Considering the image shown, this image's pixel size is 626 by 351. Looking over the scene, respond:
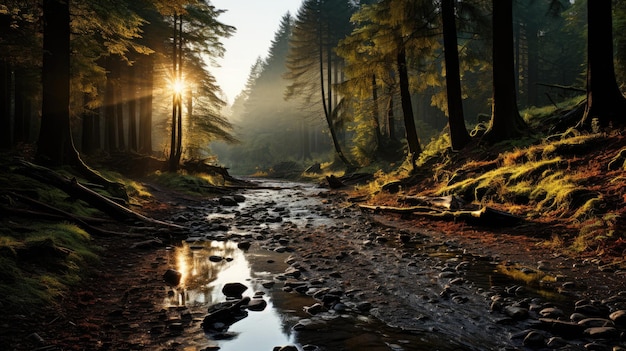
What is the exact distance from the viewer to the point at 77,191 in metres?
8.20

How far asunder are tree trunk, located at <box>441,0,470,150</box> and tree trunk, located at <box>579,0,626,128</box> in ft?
15.9

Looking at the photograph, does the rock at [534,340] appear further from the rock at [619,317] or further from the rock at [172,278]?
the rock at [172,278]

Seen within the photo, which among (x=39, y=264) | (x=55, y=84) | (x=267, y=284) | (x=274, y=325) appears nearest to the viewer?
(x=274, y=325)

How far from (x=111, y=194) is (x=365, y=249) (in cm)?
750

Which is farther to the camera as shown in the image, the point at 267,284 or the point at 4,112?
the point at 4,112

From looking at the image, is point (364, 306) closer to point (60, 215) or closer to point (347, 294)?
point (347, 294)

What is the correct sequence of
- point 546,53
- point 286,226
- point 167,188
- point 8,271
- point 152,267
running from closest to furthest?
1. point 8,271
2. point 152,267
3. point 286,226
4. point 167,188
5. point 546,53

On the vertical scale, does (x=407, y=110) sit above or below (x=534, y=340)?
above

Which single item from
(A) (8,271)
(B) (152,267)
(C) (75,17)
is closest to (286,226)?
(B) (152,267)

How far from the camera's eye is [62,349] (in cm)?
305

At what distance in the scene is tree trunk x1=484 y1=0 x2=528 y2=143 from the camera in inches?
476

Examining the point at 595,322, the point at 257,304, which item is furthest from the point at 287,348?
the point at 595,322

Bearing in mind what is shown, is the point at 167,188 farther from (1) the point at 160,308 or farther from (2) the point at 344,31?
(2) the point at 344,31

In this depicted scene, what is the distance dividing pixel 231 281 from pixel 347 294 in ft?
5.98
